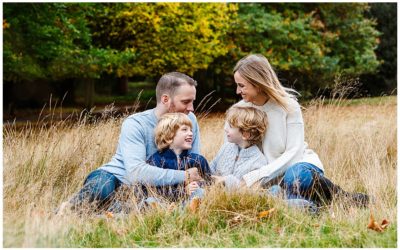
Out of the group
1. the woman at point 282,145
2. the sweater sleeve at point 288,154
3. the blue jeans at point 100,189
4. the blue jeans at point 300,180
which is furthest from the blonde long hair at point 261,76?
the blue jeans at point 100,189

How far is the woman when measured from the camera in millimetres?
4445

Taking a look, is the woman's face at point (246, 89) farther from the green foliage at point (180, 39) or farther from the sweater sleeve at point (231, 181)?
the green foliage at point (180, 39)

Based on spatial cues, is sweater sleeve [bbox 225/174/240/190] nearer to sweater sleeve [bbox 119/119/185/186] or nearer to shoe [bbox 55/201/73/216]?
sweater sleeve [bbox 119/119/185/186]

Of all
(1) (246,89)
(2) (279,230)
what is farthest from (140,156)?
(2) (279,230)

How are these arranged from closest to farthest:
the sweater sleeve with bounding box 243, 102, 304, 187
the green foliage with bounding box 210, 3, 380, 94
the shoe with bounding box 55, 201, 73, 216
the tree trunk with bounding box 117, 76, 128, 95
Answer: the shoe with bounding box 55, 201, 73, 216
the sweater sleeve with bounding box 243, 102, 304, 187
the green foliage with bounding box 210, 3, 380, 94
the tree trunk with bounding box 117, 76, 128, 95

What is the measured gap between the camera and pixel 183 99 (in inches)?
178

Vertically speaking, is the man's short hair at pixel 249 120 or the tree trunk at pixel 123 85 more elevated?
the man's short hair at pixel 249 120

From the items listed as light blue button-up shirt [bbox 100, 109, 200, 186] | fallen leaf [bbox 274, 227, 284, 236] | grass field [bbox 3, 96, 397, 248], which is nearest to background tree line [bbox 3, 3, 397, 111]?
grass field [bbox 3, 96, 397, 248]

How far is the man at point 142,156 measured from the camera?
4.33 metres

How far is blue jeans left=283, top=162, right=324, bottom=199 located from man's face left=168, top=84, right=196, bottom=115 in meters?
0.84

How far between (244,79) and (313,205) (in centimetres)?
101

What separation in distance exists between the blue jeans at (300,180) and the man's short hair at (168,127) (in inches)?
30.7

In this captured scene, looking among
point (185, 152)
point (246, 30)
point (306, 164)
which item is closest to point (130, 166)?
point (185, 152)

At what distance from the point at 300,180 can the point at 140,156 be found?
1120 mm
